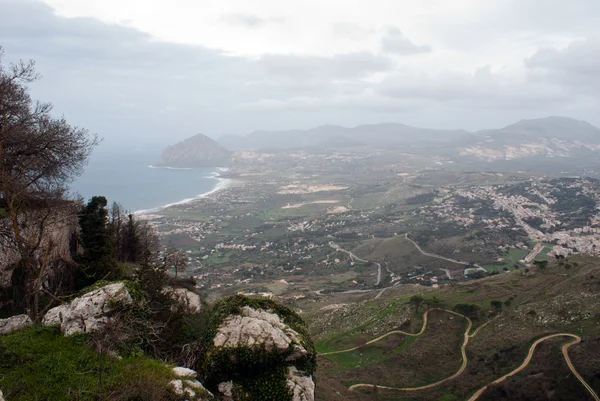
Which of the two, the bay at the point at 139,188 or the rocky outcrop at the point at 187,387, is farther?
the bay at the point at 139,188

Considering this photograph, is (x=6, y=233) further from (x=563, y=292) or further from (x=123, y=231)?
(x=563, y=292)

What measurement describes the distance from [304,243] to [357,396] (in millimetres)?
68486

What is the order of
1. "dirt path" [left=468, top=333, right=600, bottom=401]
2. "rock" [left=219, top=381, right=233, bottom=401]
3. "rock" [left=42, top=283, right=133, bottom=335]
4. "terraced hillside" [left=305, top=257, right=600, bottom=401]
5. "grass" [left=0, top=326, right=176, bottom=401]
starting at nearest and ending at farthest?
"grass" [left=0, top=326, right=176, bottom=401]
"rock" [left=42, top=283, right=133, bottom=335]
"rock" [left=219, top=381, right=233, bottom=401]
"dirt path" [left=468, top=333, right=600, bottom=401]
"terraced hillside" [left=305, top=257, right=600, bottom=401]

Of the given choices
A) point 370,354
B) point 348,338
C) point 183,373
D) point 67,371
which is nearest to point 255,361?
point 183,373

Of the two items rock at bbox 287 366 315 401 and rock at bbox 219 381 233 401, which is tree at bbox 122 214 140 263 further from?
rock at bbox 287 366 315 401

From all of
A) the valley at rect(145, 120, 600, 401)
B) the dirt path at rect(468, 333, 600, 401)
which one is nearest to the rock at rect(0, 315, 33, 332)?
the valley at rect(145, 120, 600, 401)

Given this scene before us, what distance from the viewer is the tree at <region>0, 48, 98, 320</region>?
1112cm

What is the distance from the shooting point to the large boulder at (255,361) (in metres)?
8.85

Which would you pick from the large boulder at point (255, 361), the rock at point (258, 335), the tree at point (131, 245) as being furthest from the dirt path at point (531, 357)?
the tree at point (131, 245)

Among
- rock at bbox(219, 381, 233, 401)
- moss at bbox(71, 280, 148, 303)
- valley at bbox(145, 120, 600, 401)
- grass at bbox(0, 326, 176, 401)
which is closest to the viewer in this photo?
grass at bbox(0, 326, 176, 401)

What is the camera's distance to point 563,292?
30.1 metres

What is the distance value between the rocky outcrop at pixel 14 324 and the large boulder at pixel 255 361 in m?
4.50

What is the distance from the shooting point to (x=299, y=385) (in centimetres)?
909

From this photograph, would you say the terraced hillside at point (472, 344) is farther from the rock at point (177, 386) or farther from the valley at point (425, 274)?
the rock at point (177, 386)
